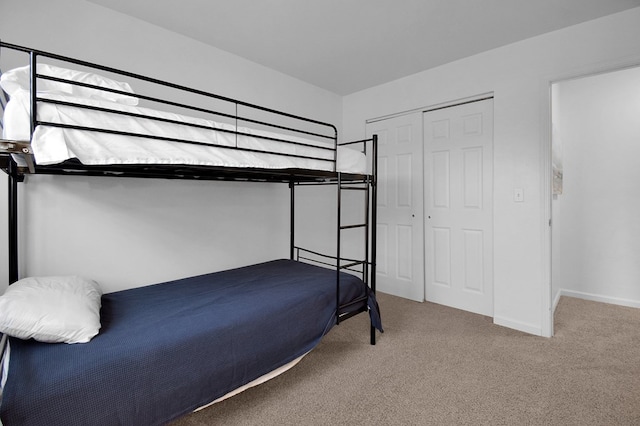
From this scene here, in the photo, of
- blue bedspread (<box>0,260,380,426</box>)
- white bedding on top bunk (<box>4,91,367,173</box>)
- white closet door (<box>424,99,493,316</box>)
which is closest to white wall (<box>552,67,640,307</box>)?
white closet door (<box>424,99,493,316</box>)

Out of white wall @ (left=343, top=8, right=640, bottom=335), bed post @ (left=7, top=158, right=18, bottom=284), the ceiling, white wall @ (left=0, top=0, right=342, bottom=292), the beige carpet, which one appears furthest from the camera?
white wall @ (left=343, top=8, right=640, bottom=335)

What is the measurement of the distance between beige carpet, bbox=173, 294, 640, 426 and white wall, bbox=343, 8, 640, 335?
32cm

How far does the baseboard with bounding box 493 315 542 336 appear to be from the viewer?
252 centimetres

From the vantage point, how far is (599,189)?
3.31 meters

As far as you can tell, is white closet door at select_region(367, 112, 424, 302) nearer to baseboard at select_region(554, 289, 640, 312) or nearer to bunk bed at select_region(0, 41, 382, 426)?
bunk bed at select_region(0, 41, 382, 426)

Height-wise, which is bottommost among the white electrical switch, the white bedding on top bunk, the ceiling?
the white electrical switch

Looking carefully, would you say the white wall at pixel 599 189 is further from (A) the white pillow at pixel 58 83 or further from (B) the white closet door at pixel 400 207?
(A) the white pillow at pixel 58 83

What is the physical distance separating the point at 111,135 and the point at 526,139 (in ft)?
9.68

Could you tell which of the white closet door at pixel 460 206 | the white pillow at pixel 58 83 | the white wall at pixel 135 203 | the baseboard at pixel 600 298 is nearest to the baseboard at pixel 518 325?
the white closet door at pixel 460 206

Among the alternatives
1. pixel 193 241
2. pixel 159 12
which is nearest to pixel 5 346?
pixel 193 241

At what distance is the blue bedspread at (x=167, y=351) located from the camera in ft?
3.45

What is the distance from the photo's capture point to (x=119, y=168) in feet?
5.70

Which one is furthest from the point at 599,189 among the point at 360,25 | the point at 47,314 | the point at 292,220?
the point at 47,314

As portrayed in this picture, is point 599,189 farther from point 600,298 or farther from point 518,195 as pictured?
point 518,195
